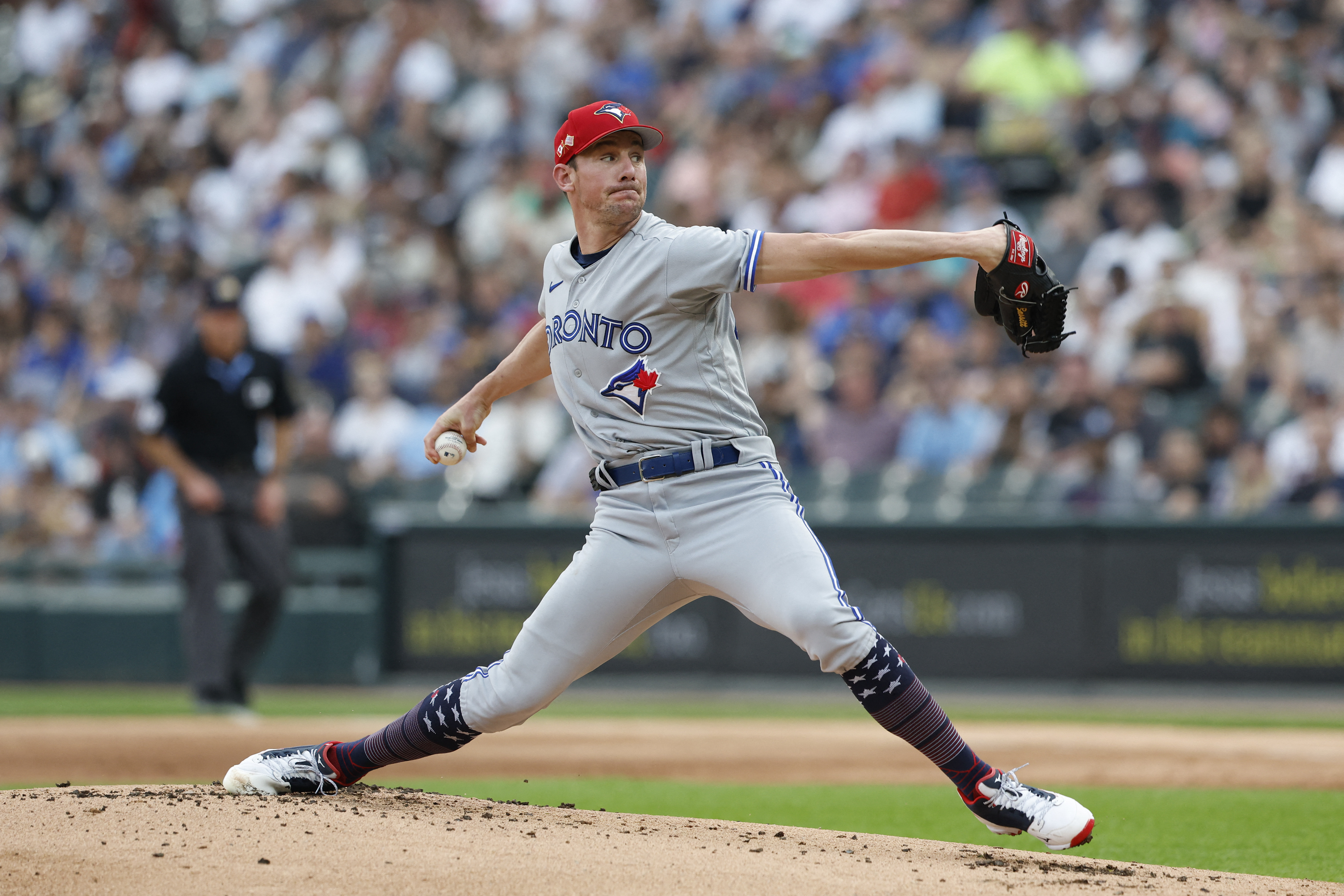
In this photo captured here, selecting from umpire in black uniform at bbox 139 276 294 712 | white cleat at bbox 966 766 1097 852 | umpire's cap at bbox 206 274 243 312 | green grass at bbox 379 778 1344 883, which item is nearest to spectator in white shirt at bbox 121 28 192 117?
umpire's cap at bbox 206 274 243 312

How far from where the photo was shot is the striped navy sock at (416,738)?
4637 mm

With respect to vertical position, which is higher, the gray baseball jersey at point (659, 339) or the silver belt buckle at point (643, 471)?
the gray baseball jersey at point (659, 339)

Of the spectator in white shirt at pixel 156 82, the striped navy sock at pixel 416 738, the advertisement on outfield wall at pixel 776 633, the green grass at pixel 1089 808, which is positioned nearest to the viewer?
the striped navy sock at pixel 416 738

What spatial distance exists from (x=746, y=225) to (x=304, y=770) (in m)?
9.25

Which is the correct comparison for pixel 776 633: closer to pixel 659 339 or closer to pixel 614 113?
pixel 659 339

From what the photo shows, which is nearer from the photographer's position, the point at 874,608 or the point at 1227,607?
the point at 1227,607

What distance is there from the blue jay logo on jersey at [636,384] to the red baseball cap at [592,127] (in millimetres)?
616

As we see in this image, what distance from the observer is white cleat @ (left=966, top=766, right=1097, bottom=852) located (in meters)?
4.18

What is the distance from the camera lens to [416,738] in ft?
15.3

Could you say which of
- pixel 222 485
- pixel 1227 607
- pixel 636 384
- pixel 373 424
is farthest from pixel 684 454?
pixel 373 424

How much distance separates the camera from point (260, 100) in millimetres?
16969

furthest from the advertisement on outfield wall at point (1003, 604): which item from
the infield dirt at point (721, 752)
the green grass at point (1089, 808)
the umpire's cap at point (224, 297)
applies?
the green grass at point (1089, 808)

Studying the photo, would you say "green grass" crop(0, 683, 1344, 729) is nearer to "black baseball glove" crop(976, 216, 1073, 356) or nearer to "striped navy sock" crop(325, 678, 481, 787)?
"striped navy sock" crop(325, 678, 481, 787)

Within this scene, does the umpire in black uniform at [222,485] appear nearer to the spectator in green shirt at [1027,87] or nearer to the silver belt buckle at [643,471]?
the silver belt buckle at [643,471]
